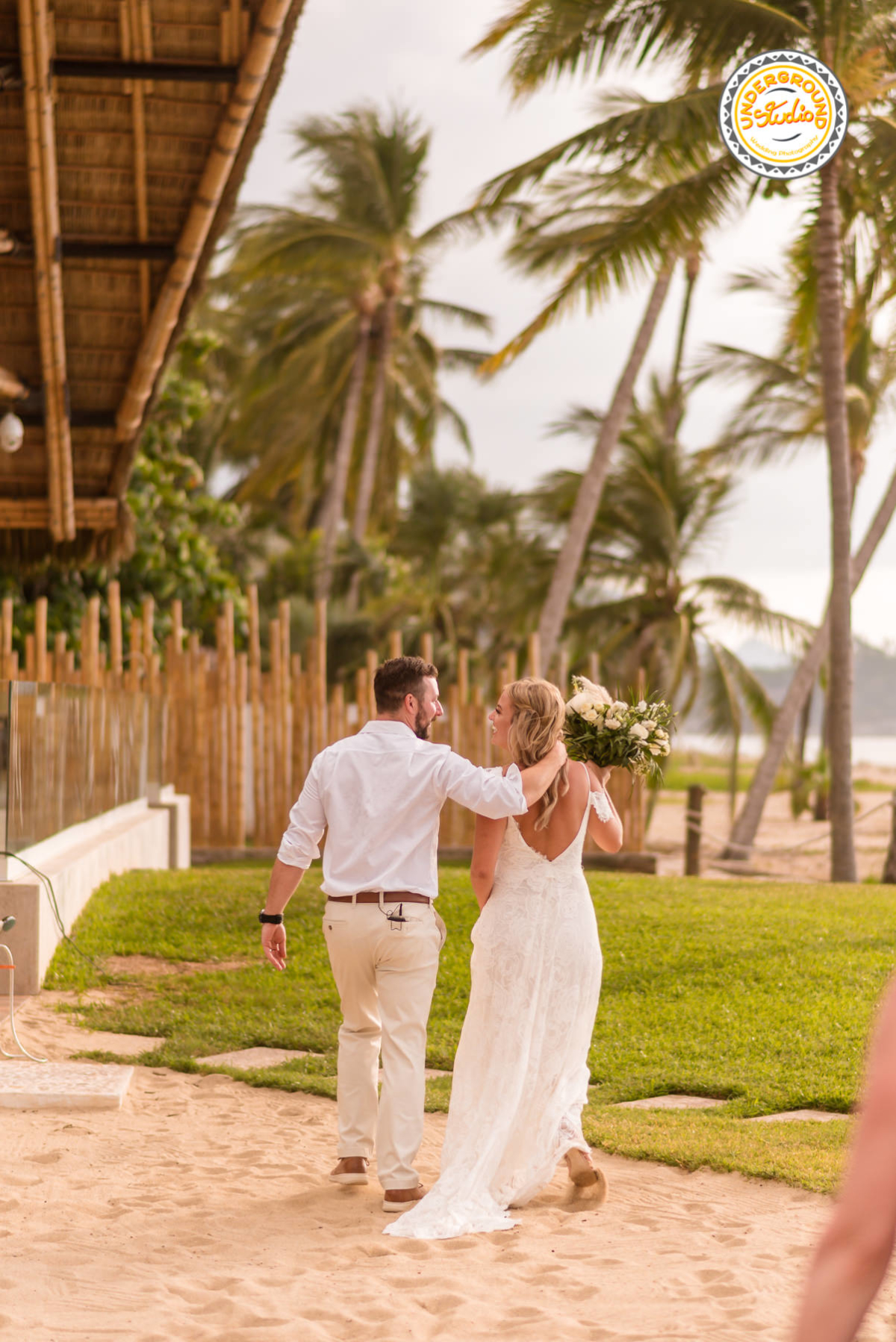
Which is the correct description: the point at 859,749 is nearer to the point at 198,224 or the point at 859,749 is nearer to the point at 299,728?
the point at 299,728

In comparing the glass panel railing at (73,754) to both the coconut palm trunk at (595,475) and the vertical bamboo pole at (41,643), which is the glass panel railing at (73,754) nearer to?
the vertical bamboo pole at (41,643)

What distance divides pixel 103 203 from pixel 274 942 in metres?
6.35

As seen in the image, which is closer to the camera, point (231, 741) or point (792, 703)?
point (231, 741)

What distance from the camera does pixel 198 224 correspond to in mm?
8945

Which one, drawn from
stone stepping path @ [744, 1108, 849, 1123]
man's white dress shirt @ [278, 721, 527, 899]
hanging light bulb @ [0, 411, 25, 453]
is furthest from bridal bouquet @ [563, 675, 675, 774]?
hanging light bulb @ [0, 411, 25, 453]

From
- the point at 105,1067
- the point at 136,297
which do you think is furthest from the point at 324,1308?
the point at 136,297

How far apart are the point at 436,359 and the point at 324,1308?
24786 mm

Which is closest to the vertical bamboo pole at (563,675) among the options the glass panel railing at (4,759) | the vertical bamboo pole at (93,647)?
the vertical bamboo pole at (93,647)

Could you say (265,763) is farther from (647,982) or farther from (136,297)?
(647,982)

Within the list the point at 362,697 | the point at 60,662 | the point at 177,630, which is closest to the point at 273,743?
the point at 362,697

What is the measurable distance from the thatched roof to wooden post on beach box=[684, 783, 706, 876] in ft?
20.1

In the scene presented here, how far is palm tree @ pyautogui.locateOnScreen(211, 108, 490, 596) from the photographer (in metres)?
23.2

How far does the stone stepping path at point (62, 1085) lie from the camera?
5543 mm

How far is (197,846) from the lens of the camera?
13.6 meters
